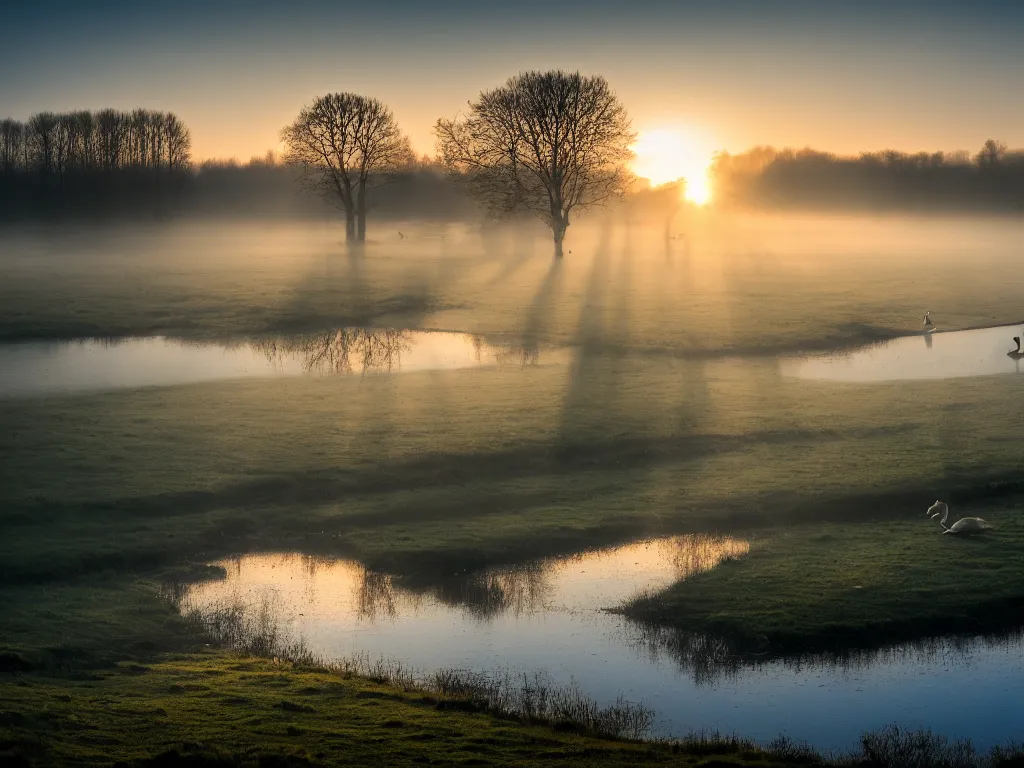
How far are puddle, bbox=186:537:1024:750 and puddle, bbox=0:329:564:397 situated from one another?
23460mm

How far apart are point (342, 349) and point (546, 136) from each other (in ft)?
150

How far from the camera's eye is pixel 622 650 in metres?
20.4

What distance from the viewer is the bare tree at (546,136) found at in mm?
95000

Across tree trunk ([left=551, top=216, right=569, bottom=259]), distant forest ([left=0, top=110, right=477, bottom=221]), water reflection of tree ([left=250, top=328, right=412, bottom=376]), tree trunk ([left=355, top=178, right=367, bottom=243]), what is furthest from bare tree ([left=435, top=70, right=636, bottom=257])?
distant forest ([left=0, top=110, right=477, bottom=221])

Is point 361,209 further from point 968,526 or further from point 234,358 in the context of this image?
point 968,526

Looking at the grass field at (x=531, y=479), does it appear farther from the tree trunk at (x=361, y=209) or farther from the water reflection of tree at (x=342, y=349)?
the tree trunk at (x=361, y=209)

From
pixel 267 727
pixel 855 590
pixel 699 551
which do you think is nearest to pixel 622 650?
pixel 855 590

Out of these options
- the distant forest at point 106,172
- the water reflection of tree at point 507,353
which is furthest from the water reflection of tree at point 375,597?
the distant forest at point 106,172

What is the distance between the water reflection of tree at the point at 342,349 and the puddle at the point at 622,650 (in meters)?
25.1

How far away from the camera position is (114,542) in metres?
25.5

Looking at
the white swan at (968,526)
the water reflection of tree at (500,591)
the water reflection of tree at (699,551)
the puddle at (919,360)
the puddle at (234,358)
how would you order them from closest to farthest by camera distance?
the water reflection of tree at (500,591), the water reflection of tree at (699,551), the white swan at (968,526), the puddle at (234,358), the puddle at (919,360)

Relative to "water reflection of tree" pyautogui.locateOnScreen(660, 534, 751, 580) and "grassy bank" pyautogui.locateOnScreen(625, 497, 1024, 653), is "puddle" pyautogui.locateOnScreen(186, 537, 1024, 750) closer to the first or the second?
"water reflection of tree" pyautogui.locateOnScreen(660, 534, 751, 580)

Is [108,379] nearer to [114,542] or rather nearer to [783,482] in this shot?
[114,542]

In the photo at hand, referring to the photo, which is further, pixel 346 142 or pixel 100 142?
pixel 100 142
